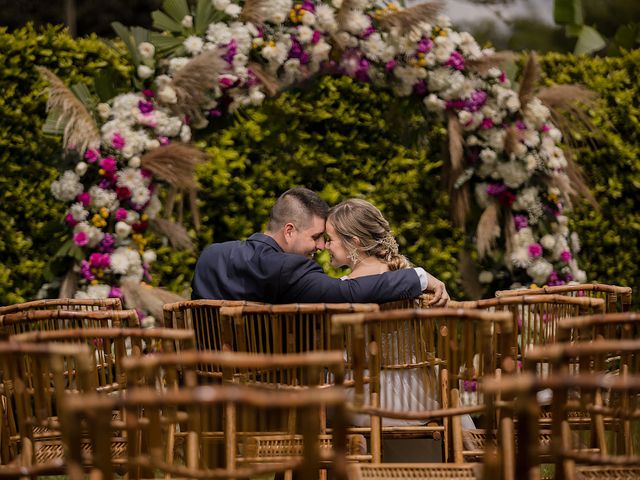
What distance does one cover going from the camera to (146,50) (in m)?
5.77

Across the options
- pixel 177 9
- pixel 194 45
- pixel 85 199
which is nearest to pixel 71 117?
pixel 85 199

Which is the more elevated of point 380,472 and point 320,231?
point 320,231

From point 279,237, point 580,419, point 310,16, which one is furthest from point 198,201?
point 580,419

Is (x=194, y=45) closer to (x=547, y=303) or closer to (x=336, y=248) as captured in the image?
(x=336, y=248)

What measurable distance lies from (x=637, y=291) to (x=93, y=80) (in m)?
4.43

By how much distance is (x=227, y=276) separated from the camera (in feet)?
13.7

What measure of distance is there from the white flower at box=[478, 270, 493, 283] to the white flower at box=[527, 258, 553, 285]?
30 cm

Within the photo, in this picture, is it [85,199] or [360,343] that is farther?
[85,199]

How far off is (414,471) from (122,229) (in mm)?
3017

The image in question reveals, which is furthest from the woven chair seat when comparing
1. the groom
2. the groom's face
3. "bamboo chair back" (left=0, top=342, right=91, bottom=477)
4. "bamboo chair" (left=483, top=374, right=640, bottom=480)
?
the groom's face

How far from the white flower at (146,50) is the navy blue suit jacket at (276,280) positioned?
1956mm

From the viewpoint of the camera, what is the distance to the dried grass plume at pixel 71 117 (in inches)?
214

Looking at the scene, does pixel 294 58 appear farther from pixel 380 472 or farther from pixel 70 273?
pixel 380 472

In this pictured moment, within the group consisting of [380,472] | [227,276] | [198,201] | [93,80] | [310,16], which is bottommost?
[380,472]
